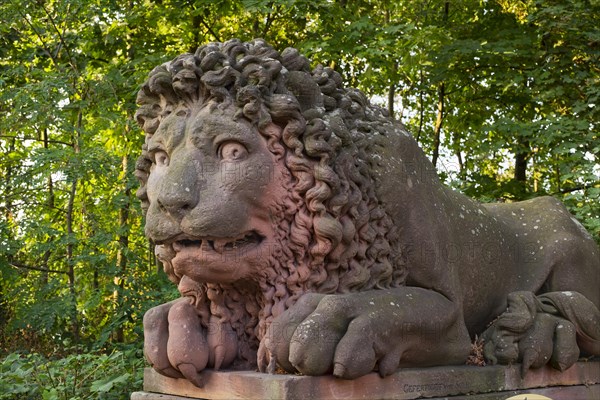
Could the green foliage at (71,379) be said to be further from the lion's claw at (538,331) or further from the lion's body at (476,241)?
the lion's claw at (538,331)

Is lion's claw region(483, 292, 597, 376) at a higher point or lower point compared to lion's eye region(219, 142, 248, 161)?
lower

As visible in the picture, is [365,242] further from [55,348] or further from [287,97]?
[55,348]

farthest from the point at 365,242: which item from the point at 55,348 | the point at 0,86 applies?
the point at 0,86

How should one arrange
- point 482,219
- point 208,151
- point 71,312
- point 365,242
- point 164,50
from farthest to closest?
point 164,50 < point 71,312 < point 482,219 < point 365,242 < point 208,151

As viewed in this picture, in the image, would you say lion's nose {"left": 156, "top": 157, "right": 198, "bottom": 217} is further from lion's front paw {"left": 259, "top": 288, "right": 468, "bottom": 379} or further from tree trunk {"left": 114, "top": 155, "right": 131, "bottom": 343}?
tree trunk {"left": 114, "top": 155, "right": 131, "bottom": 343}

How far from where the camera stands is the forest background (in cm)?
817

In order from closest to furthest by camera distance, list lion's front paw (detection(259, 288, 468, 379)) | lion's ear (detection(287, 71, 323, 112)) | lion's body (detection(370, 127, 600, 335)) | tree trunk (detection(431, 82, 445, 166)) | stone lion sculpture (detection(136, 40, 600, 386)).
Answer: lion's front paw (detection(259, 288, 468, 379)) < stone lion sculpture (detection(136, 40, 600, 386)) < lion's ear (detection(287, 71, 323, 112)) < lion's body (detection(370, 127, 600, 335)) < tree trunk (detection(431, 82, 445, 166))

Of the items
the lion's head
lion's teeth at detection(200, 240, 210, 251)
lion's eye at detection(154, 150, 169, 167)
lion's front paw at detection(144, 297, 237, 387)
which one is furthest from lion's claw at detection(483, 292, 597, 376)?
lion's eye at detection(154, 150, 169, 167)

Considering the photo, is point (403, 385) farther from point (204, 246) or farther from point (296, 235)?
point (204, 246)

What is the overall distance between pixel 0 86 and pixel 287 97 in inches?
248

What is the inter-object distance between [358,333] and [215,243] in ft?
2.32

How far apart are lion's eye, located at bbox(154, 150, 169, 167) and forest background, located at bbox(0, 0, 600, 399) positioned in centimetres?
366

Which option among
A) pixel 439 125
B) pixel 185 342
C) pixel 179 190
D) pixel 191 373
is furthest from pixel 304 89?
pixel 439 125

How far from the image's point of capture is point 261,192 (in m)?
3.43
